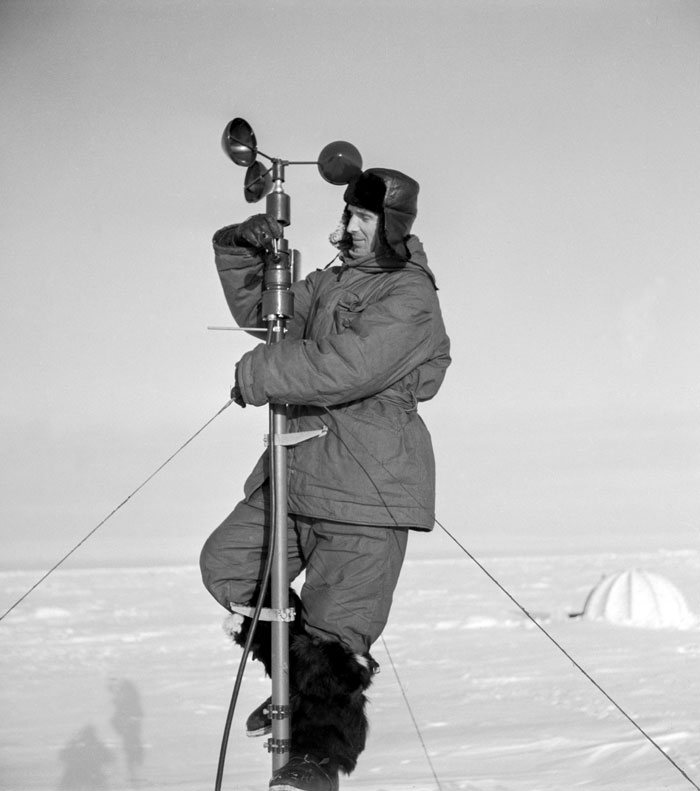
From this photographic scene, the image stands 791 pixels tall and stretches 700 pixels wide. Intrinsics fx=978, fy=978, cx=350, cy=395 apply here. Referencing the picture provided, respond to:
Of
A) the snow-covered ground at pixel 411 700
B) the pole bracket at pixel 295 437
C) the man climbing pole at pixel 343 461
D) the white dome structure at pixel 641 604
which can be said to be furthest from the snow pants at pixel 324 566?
the white dome structure at pixel 641 604

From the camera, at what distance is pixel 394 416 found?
87.7 inches

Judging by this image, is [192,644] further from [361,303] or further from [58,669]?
[361,303]

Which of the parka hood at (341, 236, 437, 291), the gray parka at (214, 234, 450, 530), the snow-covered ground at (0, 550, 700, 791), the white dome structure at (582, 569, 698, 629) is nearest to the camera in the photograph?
the gray parka at (214, 234, 450, 530)

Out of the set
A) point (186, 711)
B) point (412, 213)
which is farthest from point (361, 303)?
point (186, 711)

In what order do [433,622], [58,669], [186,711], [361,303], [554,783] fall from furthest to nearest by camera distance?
[433,622] < [58,669] < [186,711] < [554,783] < [361,303]

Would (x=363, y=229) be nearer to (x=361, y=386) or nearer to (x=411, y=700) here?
(x=361, y=386)

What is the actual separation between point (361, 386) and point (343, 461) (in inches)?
7.1

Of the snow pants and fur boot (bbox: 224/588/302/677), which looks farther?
fur boot (bbox: 224/588/302/677)

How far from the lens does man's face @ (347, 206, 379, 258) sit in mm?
2320

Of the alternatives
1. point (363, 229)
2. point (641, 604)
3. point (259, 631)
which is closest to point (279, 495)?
point (259, 631)

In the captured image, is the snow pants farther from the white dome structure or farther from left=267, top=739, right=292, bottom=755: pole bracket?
the white dome structure

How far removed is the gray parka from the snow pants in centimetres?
5

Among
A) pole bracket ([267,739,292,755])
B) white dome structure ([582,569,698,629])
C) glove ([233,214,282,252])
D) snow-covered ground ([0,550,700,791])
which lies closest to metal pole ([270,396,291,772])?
pole bracket ([267,739,292,755])

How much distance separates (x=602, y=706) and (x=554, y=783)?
109 cm
